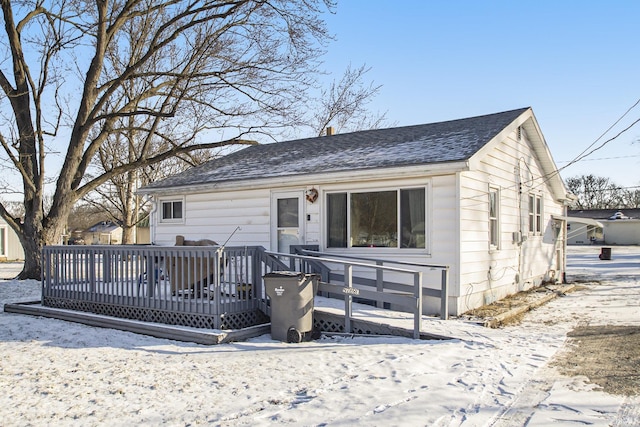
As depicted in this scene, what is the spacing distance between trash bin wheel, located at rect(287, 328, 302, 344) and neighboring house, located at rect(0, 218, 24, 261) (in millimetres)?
32516

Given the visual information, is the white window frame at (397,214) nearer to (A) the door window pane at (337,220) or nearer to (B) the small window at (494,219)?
(A) the door window pane at (337,220)

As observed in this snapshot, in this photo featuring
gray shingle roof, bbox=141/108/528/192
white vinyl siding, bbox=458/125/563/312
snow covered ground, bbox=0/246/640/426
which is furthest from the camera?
gray shingle roof, bbox=141/108/528/192

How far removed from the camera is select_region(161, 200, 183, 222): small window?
46.4 feet

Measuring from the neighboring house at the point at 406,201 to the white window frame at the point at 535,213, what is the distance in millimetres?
30

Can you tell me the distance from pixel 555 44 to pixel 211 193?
9.30 metres

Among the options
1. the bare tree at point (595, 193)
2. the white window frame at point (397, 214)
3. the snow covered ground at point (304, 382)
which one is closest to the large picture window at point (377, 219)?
the white window frame at point (397, 214)

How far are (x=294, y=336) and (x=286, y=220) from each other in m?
4.57

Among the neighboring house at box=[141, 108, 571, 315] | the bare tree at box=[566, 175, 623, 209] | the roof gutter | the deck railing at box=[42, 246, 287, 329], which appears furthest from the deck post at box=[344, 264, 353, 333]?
the bare tree at box=[566, 175, 623, 209]

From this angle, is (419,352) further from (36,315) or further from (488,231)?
(36,315)

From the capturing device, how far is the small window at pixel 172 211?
1414 cm

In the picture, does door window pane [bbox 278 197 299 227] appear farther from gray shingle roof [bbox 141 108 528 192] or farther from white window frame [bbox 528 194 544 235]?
white window frame [bbox 528 194 544 235]

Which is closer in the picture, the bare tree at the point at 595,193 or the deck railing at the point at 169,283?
the deck railing at the point at 169,283

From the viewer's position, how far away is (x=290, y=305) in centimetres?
775

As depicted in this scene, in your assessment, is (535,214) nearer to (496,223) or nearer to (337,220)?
(496,223)
